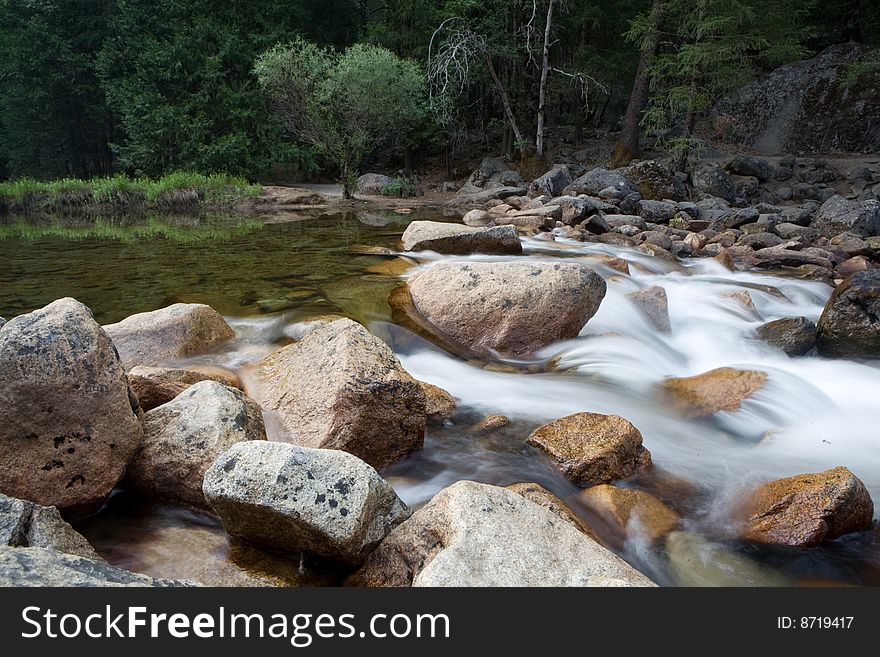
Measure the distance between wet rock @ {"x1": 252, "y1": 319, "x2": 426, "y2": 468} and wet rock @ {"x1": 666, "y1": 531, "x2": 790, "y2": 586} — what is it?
66.7 inches

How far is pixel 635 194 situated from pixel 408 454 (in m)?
13.6

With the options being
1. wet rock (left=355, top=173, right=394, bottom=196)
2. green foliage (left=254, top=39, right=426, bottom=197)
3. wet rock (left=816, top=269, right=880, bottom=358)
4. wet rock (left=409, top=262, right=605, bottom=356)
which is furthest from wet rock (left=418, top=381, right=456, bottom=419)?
wet rock (left=355, top=173, right=394, bottom=196)

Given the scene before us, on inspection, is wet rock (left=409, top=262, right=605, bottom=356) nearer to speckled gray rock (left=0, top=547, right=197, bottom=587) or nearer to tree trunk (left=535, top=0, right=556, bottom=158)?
speckled gray rock (left=0, top=547, right=197, bottom=587)

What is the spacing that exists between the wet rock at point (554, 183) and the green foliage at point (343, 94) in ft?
21.7

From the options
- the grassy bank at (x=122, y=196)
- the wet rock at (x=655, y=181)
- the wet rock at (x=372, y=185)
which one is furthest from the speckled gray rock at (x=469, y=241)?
the wet rock at (x=372, y=185)

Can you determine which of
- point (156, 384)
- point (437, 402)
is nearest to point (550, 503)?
point (437, 402)

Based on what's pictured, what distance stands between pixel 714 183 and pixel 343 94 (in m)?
12.5

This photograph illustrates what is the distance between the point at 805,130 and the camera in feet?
75.0

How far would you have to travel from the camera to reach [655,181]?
1720cm

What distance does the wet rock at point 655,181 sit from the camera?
16859 mm

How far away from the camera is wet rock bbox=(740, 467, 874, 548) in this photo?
3180mm

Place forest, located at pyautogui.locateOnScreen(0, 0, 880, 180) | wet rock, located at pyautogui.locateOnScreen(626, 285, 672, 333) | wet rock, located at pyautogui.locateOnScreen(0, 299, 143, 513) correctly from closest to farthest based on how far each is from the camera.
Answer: wet rock, located at pyautogui.locateOnScreen(0, 299, 143, 513) → wet rock, located at pyautogui.locateOnScreen(626, 285, 672, 333) → forest, located at pyautogui.locateOnScreen(0, 0, 880, 180)
